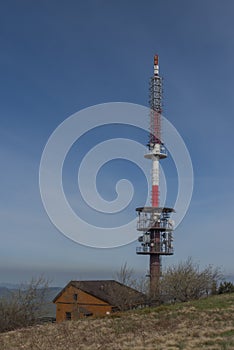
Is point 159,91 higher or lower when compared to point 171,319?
higher

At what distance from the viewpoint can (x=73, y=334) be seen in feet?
73.3

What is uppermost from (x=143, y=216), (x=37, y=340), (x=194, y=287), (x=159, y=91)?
(x=159, y=91)

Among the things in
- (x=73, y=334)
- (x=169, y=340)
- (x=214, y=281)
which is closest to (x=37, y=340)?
(x=73, y=334)

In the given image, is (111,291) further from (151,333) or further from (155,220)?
(151,333)

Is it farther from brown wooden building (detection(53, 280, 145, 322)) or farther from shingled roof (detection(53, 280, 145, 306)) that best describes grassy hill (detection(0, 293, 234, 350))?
brown wooden building (detection(53, 280, 145, 322))

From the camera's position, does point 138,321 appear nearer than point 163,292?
Yes

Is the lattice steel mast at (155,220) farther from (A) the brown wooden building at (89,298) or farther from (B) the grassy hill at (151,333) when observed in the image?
(B) the grassy hill at (151,333)

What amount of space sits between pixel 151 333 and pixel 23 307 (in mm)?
16882

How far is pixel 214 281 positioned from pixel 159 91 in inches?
997

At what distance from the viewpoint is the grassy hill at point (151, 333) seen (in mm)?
16269

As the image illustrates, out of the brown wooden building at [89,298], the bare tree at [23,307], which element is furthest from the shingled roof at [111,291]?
the bare tree at [23,307]

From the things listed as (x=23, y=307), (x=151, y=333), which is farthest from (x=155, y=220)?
(x=151, y=333)

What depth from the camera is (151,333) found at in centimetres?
1958

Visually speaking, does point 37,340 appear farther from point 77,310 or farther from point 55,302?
point 55,302
